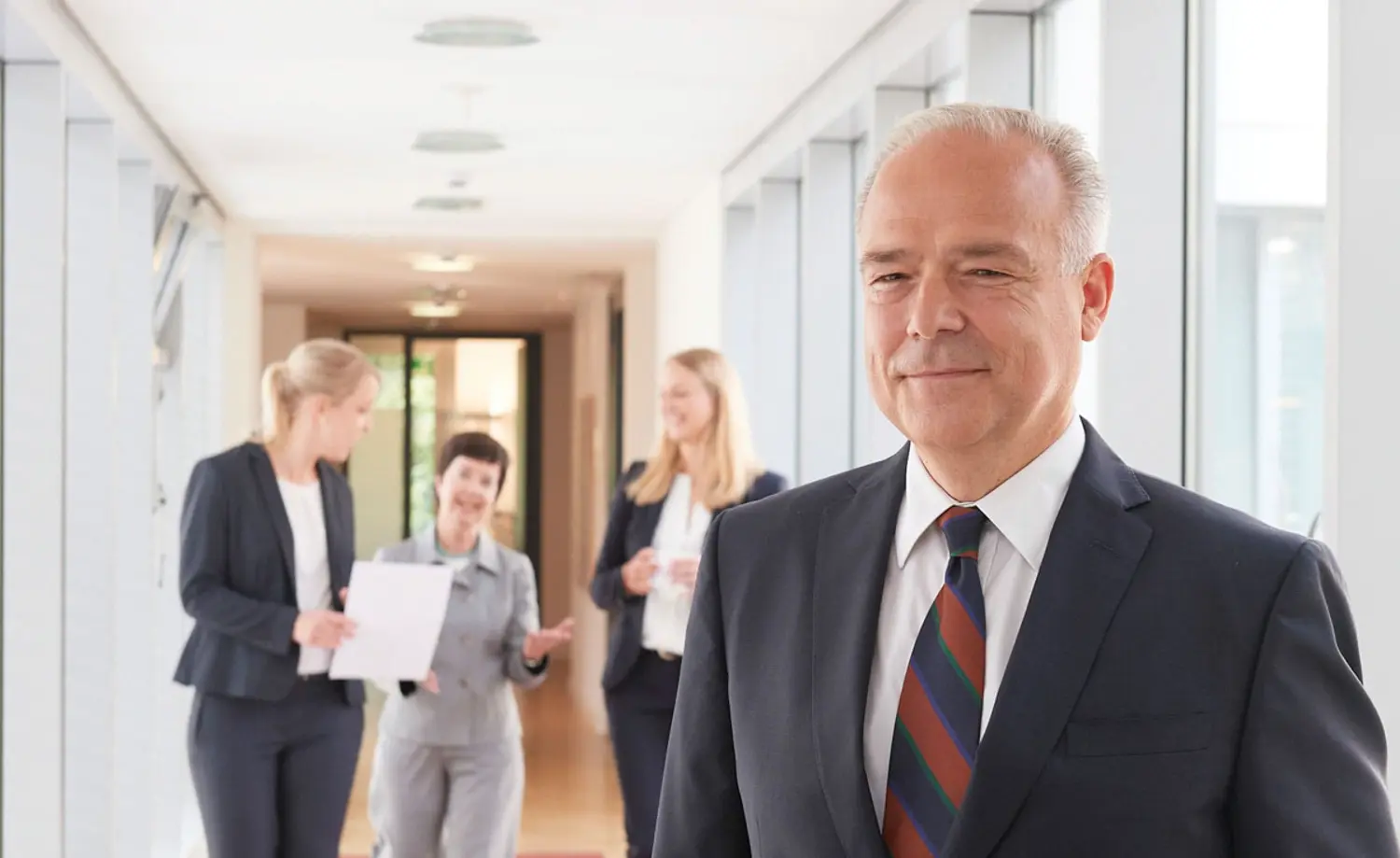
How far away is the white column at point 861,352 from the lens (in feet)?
17.1

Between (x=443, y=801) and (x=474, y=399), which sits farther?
(x=474, y=399)

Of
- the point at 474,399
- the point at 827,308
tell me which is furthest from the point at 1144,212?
the point at 474,399

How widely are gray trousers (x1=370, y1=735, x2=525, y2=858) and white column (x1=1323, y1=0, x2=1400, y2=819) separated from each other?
101 inches

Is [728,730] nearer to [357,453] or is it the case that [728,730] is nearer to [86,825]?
[86,825]

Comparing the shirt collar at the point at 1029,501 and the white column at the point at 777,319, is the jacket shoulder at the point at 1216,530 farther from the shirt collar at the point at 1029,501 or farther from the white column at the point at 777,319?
the white column at the point at 777,319

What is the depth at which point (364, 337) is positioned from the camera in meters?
17.9

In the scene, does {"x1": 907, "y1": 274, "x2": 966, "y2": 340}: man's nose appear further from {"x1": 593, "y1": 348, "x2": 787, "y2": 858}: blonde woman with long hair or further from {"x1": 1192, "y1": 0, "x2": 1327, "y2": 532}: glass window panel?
{"x1": 593, "y1": 348, "x2": 787, "y2": 858}: blonde woman with long hair

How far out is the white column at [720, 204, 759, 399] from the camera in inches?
302

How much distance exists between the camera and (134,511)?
653 centimetres

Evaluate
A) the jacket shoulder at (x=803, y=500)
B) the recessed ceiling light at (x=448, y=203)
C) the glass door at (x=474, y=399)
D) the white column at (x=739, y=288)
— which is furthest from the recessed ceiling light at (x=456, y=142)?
the glass door at (x=474, y=399)

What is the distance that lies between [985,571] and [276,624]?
10.1ft

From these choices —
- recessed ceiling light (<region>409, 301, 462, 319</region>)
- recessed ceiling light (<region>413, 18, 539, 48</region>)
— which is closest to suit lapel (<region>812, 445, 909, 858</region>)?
recessed ceiling light (<region>413, 18, 539, 48</region>)

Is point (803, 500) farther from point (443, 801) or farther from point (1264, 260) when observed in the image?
point (443, 801)

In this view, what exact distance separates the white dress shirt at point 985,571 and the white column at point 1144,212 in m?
2.20
